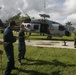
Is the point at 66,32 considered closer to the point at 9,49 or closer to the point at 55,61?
the point at 55,61

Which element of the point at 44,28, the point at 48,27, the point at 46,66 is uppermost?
the point at 48,27

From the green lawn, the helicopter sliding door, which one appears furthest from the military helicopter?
the green lawn

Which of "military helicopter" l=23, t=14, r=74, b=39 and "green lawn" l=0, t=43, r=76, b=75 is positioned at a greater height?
"military helicopter" l=23, t=14, r=74, b=39

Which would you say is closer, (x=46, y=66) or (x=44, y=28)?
(x=46, y=66)

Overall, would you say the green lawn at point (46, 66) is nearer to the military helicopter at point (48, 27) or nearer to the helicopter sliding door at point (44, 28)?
the military helicopter at point (48, 27)

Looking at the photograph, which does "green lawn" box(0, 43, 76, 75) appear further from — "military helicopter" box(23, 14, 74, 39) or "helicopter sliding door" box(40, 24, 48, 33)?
"helicopter sliding door" box(40, 24, 48, 33)

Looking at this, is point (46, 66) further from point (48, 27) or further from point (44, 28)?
point (44, 28)

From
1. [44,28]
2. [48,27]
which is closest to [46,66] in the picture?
[48,27]

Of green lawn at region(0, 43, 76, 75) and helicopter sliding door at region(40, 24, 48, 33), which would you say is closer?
green lawn at region(0, 43, 76, 75)

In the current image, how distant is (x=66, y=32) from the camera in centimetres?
2898

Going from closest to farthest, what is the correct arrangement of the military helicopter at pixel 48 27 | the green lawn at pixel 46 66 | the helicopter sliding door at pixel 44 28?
1. the green lawn at pixel 46 66
2. the military helicopter at pixel 48 27
3. the helicopter sliding door at pixel 44 28

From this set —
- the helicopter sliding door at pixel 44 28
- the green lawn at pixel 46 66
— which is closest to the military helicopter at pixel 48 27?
the helicopter sliding door at pixel 44 28

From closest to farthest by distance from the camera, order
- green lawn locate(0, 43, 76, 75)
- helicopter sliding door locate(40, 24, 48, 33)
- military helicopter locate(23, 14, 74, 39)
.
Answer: green lawn locate(0, 43, 76, 75), military helicopter locate(23, 14, 74, 39), helicopter sliding door locate(40, 24, 48, 33)

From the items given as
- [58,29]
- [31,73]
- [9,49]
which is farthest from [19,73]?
[58,29]
